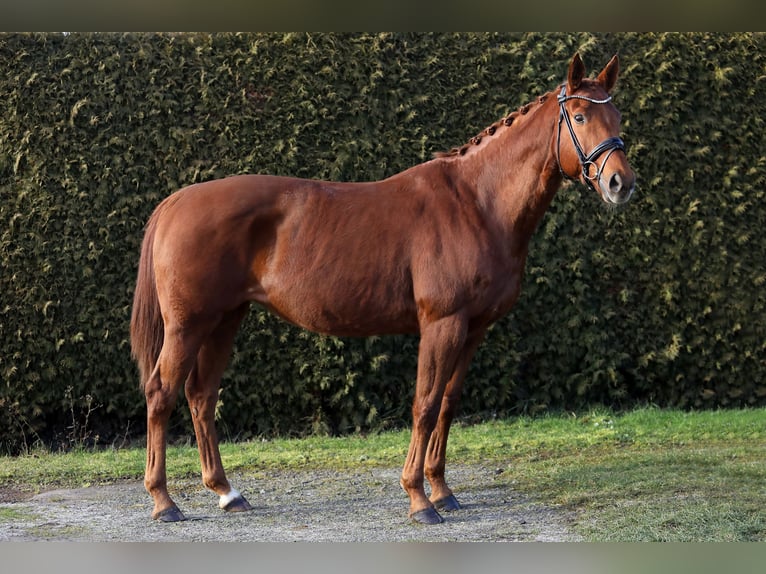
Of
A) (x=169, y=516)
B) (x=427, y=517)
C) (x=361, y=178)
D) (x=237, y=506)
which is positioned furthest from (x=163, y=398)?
(x=361, y=178)

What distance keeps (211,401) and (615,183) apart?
2820 millimetres

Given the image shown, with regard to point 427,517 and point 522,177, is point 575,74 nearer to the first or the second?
point 522,177

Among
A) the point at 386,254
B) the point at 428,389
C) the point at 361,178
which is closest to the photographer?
the point at 428,389

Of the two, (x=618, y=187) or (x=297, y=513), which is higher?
(x=618, y=187)

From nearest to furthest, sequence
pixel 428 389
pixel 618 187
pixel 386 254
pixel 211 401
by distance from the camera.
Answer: pixel 618 187
pixel 428 389
pixel 386 254
pixel 211 401

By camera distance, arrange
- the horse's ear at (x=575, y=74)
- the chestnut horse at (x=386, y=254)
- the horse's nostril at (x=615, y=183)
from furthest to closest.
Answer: the chestnut horse at (x=386, y=254) → the horse's ear at (x=575, y=74) → the horse's nostril at (x=615, y=183)

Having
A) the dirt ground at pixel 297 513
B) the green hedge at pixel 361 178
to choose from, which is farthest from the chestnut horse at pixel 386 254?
the green hedge at pixel 361 178

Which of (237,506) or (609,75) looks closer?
(609,75)

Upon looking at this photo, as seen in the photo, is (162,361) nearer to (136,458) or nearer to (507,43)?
(136,458)

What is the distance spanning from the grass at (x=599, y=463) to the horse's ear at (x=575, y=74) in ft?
8.23

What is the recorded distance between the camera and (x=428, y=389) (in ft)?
15.9

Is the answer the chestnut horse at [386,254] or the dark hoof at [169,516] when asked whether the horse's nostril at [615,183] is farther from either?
the dark hoof at [169,516]

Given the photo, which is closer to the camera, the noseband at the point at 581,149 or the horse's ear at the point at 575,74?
the noseband at the point at 581,149

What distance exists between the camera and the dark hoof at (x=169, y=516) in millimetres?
4984
